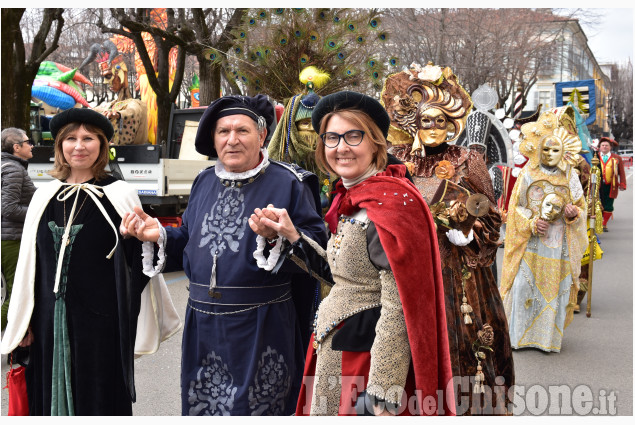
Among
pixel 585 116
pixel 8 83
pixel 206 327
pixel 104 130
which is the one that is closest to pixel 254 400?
pixel 206 327

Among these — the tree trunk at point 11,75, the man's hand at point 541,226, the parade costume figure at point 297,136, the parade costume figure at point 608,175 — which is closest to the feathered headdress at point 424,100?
the parade costume figure at point 297,136

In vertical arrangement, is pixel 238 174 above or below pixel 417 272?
above

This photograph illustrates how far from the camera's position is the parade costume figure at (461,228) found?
12.8 ft

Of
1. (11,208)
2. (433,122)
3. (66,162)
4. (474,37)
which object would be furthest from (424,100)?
(474,37)

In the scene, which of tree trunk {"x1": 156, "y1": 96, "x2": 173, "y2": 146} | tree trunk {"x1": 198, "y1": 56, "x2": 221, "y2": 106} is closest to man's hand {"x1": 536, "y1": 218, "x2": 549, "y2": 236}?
tree trunk {"x1": 198, "y1": 56, "x2": 221, "y2": 106}

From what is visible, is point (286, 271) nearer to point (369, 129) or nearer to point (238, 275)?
point (238, 275)

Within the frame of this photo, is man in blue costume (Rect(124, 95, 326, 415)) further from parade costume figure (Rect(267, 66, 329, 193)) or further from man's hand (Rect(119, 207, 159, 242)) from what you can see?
parade costume figure (Rect(267, 66, 329, 193))

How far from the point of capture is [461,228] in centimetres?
382

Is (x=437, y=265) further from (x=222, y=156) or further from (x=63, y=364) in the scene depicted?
(x=63, y=364)

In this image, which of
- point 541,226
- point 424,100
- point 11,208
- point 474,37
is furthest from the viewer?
point 474,37

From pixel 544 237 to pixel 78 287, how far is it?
4333mm

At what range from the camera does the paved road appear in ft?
15.4

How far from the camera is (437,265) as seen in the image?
238 centimetres

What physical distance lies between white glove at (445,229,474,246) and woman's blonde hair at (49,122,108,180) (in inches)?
76.6
